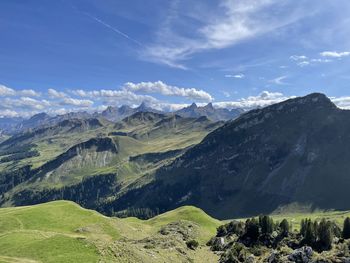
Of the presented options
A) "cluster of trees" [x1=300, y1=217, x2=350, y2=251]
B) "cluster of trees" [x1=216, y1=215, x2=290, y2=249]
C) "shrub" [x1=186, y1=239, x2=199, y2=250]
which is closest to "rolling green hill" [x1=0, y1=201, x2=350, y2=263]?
"shrub" [x1=186, y1=239, x2=199, y2=250]

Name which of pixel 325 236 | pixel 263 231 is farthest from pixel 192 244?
pixel 325 236

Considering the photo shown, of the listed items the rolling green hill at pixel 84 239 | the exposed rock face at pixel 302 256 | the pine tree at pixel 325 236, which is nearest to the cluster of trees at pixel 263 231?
the rolling green hill at pixel 84 239

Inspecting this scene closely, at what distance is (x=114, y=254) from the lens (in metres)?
84.6

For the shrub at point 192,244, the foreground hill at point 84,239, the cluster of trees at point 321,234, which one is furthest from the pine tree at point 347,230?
the shrub at point 192,244

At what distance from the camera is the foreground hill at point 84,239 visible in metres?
84.2

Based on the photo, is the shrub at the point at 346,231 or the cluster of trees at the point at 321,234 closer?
the cluster of trees at the point at 321,234

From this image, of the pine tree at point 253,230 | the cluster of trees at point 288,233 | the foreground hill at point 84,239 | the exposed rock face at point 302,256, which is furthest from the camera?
the pine tree at point 253,230

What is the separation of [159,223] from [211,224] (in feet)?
80.6

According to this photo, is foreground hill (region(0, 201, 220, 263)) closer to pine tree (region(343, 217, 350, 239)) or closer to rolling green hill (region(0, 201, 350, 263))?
rolling green hill (region(0, 201, 350, 263))

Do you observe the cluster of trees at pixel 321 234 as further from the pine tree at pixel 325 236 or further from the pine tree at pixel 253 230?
the pine tree at pixel 253 230

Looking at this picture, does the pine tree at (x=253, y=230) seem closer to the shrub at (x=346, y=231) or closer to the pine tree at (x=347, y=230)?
the shrub at (x=346, y=231)

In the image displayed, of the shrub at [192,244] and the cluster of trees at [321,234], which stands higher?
the cluster of trees at [321,234]

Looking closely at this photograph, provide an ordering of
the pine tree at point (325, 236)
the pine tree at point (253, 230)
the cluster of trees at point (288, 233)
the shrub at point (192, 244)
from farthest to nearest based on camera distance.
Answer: the pine tree at point (253, 230) → the shrub at point (192, 244) → the cluster of trees at point (288, 233) → the pine tree at point (325, 236)

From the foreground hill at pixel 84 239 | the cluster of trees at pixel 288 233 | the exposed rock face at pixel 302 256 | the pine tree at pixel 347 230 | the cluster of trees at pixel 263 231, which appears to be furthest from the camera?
the cluster of trees at pixel 263 231
